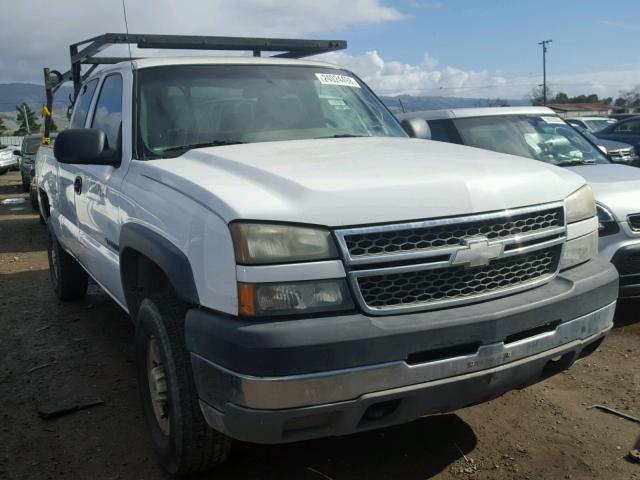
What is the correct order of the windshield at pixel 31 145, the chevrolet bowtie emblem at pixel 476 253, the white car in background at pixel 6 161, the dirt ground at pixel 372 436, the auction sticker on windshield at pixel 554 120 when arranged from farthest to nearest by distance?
the white car in background at pixel 6 161 < the windshield at pixel 31 145 < the auction sticker on windshield at pixel 554 120 < the dirt ground at pixel 372 436 < the chevrolet bowtie emblem at pixel 476 253

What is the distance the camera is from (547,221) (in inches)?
107

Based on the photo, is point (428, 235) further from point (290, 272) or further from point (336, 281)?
point (290, 272)

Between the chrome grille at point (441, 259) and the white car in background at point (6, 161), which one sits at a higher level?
the chrome grille at point (441, 259)

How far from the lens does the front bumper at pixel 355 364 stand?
7.05 feet

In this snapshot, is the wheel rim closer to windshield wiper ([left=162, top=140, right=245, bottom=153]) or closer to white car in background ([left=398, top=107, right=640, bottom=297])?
windshield wiper ([left=162, top=140, right=245, bottom=153])

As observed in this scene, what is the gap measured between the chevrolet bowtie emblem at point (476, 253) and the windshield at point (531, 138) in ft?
13.7

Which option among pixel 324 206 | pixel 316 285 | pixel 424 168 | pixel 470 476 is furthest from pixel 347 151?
pixel 470 476

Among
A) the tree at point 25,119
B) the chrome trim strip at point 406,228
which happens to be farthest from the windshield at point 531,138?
the tree at point 25,119

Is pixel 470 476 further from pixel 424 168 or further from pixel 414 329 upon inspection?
pixel 424 168

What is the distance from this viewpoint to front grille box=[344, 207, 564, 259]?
229 centimetres

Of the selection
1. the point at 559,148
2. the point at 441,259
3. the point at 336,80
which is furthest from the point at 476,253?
the point at 559,148

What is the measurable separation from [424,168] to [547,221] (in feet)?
1.90

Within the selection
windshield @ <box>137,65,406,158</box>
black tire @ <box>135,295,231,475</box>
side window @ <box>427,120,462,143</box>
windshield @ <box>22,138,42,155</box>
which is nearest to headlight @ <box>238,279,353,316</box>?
black tire @ <box>135,295,231,475</box>

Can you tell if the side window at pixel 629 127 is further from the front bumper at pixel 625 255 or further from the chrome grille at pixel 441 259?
the chrome grille at pixel 441 259
